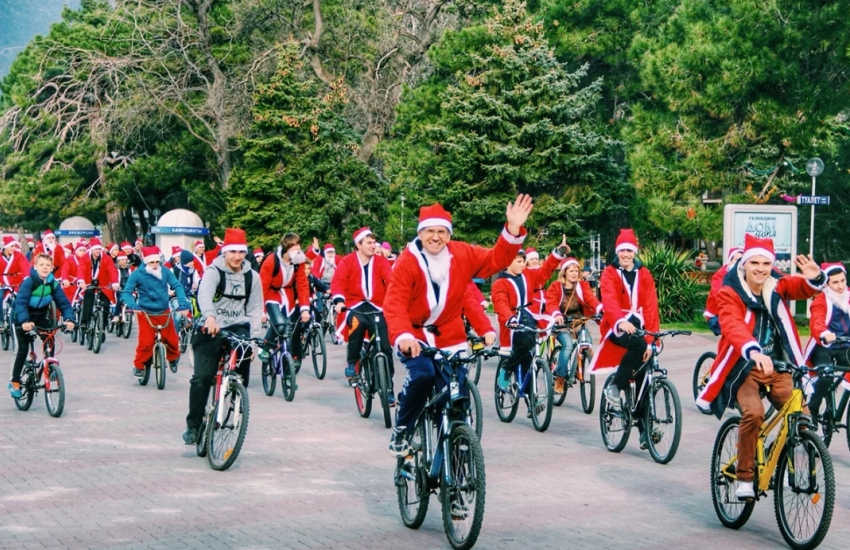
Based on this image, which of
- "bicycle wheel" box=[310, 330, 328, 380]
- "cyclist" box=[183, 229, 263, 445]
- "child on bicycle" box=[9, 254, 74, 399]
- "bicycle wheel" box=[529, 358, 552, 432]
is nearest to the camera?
"cyclist" box=[183, 229, 263, 445]

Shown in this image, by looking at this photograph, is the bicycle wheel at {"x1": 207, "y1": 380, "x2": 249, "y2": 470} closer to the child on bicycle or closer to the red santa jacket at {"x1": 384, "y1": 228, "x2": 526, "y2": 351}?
the red santa jacket at {"x1": 384, "y1": 228, "x2": 526, "y2": 351}

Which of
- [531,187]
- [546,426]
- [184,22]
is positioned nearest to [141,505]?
[546,426]

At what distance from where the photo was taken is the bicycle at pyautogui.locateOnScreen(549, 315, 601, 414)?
528 inches

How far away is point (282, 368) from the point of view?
14.9 m

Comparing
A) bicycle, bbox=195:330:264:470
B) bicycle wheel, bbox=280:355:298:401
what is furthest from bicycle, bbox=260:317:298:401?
bicycle, bbox=195:330:264:470

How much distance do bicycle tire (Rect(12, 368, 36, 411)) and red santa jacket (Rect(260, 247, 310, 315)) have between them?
3.20 metres

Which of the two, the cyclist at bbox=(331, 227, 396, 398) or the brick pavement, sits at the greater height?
the cyclist at bbox=(331, 227, 396, 398)


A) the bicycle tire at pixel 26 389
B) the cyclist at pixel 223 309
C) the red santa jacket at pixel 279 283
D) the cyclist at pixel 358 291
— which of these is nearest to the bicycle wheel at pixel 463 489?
the cyclist at pixel 223 309

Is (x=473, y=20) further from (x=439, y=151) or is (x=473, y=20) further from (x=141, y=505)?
(x=141, y=505)

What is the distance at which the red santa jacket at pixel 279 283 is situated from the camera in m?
15.6

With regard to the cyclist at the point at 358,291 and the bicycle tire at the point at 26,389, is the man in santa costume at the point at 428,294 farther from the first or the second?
the bicycle tire at the point at 26,389

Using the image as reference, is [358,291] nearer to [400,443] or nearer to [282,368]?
[282,368]

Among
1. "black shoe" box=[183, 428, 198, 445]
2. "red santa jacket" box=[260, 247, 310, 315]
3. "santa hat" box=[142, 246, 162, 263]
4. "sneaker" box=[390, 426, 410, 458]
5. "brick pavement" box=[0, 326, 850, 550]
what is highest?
"santa hat" box=[142, 246, 162, 263]

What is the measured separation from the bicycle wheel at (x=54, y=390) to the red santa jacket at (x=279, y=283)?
319 cm
